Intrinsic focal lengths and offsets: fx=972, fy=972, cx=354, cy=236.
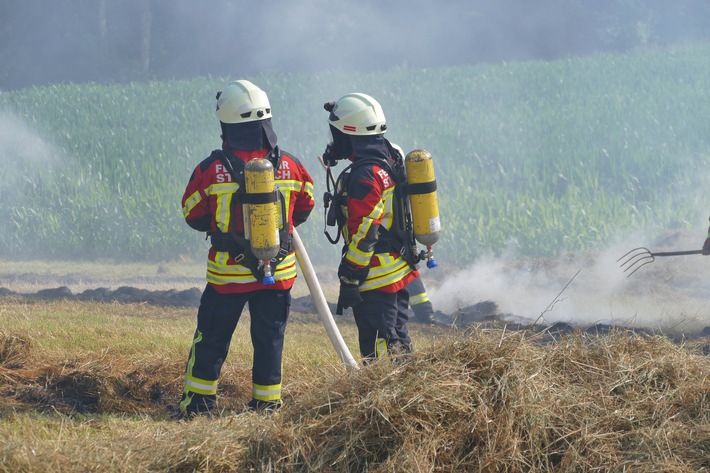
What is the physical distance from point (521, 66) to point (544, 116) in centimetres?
586

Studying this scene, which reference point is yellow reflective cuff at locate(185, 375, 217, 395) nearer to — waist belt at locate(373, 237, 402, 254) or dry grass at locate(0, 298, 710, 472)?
dry grass at locate(0, 298, 710, 472)

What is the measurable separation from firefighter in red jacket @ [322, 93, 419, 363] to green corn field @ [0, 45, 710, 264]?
29.6ft

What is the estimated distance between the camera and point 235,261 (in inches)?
214

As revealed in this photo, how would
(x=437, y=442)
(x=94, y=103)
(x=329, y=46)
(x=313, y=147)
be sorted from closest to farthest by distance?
1. (x=437, y=442)
2. (x=313, y=147)
3. (x=94, y=103)
4. (x=329, y=46)

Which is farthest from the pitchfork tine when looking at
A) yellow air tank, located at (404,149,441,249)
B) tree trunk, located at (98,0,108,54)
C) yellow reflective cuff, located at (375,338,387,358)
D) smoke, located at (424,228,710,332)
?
tree trunk, located at (98,0,108,54)

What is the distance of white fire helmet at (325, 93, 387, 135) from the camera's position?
576cm

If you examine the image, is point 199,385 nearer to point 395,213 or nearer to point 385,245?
point 385,245

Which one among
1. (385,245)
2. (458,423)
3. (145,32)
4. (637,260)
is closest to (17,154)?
(637,260)

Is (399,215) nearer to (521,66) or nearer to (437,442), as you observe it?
(437,442)

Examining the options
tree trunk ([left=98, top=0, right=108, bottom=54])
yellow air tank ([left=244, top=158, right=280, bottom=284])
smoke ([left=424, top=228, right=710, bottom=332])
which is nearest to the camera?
yellow air tank ([left=244, top=158, right=280, bottom=284])

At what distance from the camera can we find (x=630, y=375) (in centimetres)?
480

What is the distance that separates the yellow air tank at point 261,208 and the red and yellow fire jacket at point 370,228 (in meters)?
0.50

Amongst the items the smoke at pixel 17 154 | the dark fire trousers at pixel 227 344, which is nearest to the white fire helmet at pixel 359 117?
the dark fire trousers at pixel 227 344

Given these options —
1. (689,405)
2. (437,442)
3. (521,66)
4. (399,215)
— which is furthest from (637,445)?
(521,66)
